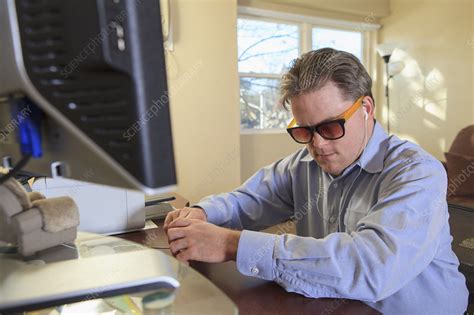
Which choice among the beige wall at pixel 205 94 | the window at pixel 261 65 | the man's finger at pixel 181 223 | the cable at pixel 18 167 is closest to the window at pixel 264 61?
the window at pixel 261 65

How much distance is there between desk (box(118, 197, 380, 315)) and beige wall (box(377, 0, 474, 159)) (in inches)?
142

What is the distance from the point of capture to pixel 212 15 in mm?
3018

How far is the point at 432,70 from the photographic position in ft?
12.4

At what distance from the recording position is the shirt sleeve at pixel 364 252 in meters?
0.67

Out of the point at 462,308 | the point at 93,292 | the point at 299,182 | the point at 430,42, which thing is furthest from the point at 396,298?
the point at 430,42

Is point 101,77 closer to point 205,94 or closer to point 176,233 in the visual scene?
point 176,233

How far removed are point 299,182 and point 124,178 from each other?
37.6 inches

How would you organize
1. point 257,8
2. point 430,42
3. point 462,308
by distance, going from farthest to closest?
point 430,42 → point 257,8 → point 462,308

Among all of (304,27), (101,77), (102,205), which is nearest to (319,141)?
(102,205)

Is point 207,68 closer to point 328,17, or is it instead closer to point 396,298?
point 328,17

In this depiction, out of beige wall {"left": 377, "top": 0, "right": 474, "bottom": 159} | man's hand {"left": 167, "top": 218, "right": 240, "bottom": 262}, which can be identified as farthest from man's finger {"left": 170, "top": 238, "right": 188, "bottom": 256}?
beige wall {"left": 377, "top": 0, "right": 474, "bottom": 159}

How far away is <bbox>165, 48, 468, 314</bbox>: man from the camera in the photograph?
2.27 ft

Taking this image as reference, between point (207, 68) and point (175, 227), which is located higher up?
point (207, 68)

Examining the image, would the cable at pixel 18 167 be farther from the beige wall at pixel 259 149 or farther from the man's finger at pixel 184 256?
the beige wall at pixel 259 149
